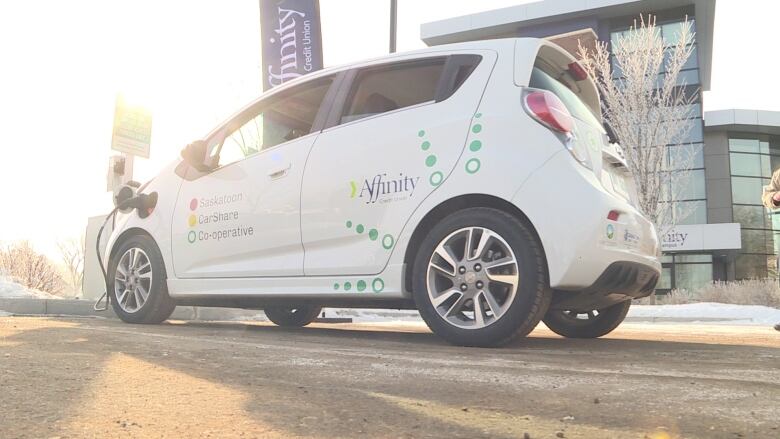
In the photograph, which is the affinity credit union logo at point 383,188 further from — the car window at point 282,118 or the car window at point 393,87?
the car window at point 282,118

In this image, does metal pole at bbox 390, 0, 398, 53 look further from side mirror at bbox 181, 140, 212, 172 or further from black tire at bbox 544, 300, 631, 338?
black tire at bbox 544, 300, 631, 338

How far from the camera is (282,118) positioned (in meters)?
4.93

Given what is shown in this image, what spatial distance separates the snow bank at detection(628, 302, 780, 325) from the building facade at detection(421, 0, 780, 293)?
1385 centimetres

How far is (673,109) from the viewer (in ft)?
68.4

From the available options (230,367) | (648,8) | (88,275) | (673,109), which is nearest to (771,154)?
(648,8)

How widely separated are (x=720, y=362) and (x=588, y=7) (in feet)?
88.5

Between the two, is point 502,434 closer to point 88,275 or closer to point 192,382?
point 192,382

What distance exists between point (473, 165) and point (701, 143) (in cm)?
2895

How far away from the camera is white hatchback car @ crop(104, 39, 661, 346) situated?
3.39 m

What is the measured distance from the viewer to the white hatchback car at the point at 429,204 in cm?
339

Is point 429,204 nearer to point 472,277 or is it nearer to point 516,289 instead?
point 472,277

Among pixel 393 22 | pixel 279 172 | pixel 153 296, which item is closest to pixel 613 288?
pixel 279 172

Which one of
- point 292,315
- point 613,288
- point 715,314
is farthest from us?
point 715,314

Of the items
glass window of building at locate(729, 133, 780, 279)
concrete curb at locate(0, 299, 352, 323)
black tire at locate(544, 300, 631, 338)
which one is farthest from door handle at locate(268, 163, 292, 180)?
glass window of building at locate(729, 133, 780, 279)
